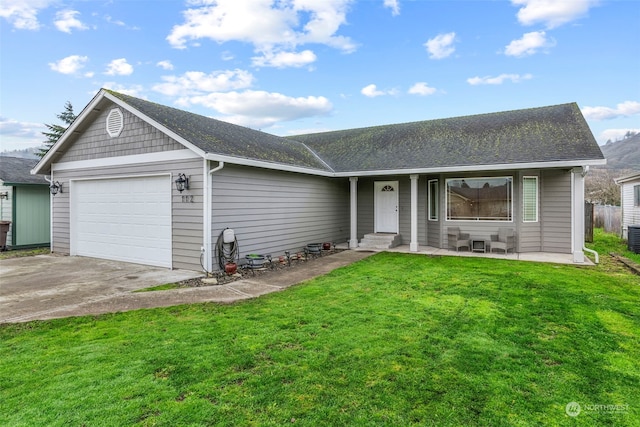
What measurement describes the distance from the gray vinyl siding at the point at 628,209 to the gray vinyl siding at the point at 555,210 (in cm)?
708

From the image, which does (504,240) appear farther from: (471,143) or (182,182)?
(182,182)

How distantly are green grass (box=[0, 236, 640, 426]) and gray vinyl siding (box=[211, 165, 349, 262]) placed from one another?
10.4 feet

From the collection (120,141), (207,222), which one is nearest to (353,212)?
(207,222)

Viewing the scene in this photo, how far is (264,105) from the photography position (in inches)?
1090

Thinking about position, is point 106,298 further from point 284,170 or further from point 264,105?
point 264,105

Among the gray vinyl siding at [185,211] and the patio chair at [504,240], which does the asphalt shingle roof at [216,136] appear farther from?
the patio chair at [504,240]

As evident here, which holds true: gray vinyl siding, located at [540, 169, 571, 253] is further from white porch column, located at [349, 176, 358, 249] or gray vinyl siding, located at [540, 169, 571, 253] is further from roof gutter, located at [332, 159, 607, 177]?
white porch column, located at [349, 176, 358, 249]

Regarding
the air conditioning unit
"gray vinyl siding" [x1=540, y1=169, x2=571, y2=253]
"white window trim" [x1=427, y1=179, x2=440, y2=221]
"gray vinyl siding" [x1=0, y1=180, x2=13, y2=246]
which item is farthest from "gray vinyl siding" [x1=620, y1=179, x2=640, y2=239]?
"gray vinyl siding" [x1=0, y1=180, x2=13, y2=246]

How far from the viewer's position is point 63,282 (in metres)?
6.71

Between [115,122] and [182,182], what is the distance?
3164 mm

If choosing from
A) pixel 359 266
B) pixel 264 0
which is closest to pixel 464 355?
pixel 359 266

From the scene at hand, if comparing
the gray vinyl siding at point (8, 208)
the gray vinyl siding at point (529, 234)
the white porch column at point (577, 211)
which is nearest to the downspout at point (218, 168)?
the gray vinyl siding at point (529, 234)

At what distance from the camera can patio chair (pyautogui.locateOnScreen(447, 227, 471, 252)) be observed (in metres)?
10.4

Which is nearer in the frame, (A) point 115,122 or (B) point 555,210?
(A) point 115,122
